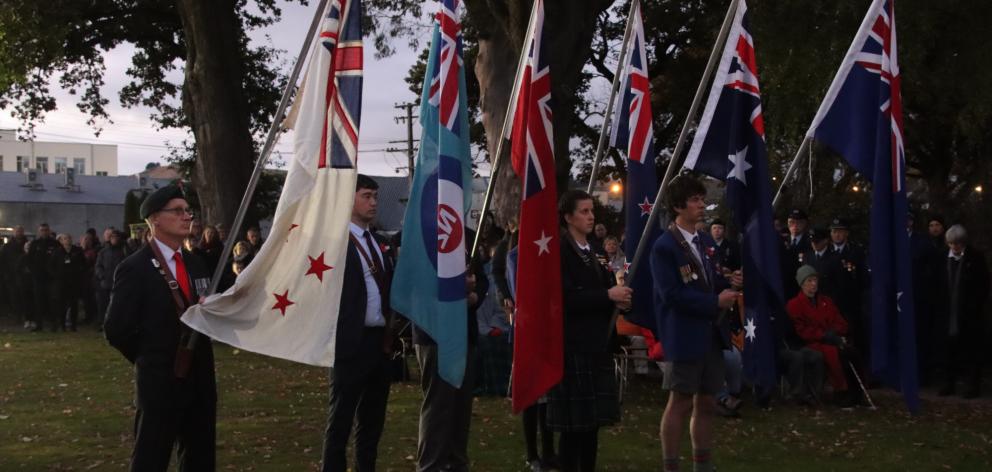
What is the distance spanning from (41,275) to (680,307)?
62.6 feet

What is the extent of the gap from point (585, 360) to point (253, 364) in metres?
10.2

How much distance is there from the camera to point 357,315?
22.5 ft

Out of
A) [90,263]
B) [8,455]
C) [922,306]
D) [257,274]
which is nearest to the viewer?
[257,274]

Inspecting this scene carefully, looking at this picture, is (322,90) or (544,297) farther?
(544,297)

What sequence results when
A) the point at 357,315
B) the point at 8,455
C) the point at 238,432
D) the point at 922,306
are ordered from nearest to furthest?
the point at 357,315
the point at 8,455
the point at 238,432
the point at 922,306

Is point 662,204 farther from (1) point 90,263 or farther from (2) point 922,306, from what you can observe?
(1) point 90,263

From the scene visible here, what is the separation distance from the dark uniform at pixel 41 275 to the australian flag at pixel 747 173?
62.0ft

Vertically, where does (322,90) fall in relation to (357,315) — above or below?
above

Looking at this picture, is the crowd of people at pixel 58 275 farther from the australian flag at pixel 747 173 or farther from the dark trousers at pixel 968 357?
the australian flag at pixel 747 173

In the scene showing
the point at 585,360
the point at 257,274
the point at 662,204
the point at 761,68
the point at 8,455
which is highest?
the point at 761,68

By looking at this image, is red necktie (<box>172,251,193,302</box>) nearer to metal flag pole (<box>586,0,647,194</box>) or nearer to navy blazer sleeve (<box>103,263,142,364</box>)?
navy blazer sleeve (<box>103,263,142,364</box>)

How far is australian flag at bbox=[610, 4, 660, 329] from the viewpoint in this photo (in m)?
8.05

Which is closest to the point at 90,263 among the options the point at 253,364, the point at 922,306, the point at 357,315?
the point at 253,364

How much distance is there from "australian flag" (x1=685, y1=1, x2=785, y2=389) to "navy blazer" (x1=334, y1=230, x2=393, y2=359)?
2.22m
